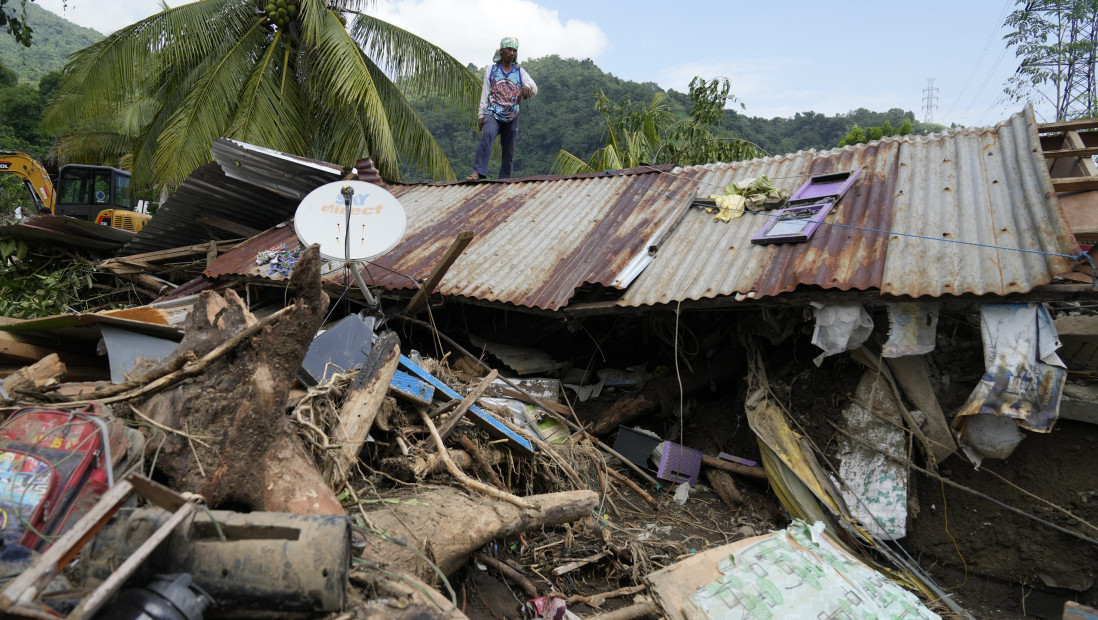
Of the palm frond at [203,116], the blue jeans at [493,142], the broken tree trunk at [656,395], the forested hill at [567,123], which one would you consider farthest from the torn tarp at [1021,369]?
the forested hill at [567,123]

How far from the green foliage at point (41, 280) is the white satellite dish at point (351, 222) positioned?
4801mm

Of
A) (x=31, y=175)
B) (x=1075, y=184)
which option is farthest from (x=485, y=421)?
(x=31, y=175)

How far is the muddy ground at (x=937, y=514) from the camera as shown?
13.3 ft

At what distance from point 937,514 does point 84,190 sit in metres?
20.0

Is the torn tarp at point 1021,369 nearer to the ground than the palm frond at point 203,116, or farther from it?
nearer to the ground

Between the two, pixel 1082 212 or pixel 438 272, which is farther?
pixel 438 272

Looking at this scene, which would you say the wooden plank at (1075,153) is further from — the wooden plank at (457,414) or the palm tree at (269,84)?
the palm tree at (269,84)

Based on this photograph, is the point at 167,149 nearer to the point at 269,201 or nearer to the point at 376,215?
the point at 269,201

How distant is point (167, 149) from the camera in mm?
9438

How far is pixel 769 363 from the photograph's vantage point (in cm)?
574

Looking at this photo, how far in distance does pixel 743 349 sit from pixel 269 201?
674 centimetres

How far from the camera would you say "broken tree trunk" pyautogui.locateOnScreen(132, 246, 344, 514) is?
9.12ft

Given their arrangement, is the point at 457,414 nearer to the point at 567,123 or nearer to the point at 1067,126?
the point at 1067,126

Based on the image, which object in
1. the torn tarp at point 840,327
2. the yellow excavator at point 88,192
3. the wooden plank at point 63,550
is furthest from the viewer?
the yellow excavator at point 88,192
